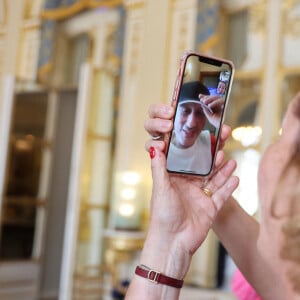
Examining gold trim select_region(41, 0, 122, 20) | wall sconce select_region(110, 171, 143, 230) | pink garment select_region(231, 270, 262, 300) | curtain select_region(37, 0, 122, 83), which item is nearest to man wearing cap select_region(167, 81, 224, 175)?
pink garment select_region(231, 270, 262, 300)

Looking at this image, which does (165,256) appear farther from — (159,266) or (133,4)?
(133,4)

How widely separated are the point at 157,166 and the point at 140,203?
268 centimetres

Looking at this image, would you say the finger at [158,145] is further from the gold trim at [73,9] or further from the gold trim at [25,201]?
the gold trim at [25,201]

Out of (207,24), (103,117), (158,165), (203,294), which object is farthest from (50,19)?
(158,165)

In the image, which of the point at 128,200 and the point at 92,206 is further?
the point at 92,206

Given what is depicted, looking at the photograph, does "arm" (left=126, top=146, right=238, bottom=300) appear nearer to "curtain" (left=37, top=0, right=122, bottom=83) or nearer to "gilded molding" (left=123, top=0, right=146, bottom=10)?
"gilded molding" (left=123, top=0, right=146, bottom=10)

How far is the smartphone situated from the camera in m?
0.79

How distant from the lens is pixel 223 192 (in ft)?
2.79

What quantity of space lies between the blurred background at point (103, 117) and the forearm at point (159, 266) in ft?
7.55

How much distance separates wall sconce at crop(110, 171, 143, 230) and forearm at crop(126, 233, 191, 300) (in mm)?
2584

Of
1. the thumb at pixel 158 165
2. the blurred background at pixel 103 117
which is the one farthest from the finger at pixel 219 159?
the blurred background at pixel 103 117

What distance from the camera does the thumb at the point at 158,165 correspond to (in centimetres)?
78

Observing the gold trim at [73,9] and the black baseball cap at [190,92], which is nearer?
the black baseball cap at [190,92]

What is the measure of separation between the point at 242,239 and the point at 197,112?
314mm
